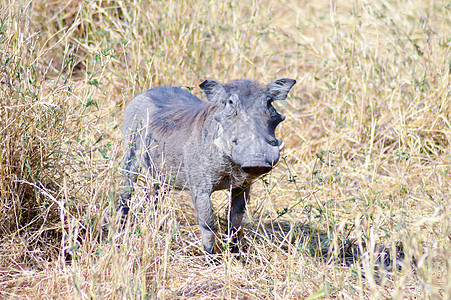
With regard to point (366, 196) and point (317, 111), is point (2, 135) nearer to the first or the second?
point (366, 196)

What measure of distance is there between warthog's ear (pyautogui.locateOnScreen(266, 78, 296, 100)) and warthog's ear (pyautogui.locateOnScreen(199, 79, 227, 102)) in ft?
0.78

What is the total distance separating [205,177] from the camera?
3.00 meters

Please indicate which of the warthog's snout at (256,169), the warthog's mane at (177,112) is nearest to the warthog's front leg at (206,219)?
the warthog's mane at (177,112)

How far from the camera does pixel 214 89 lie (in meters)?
2.98

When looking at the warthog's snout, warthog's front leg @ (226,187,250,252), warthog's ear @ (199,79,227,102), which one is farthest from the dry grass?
warthog's ear @ (199,79,227,102)

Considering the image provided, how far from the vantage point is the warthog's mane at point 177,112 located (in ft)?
10.1

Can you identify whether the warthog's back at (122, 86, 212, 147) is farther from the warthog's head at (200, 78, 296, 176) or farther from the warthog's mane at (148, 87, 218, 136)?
the warthog's head at (200, 78, 296, 176)

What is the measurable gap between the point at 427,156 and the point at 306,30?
339 centimetres

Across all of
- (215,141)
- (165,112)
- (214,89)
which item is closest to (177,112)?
(165,112)

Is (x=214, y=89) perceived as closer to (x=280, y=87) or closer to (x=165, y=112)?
(x=280, y=87)

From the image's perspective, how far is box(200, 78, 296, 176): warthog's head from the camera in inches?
101

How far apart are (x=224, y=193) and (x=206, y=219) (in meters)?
0.98

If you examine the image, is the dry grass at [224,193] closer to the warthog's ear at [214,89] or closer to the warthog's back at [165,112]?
the warthog's back at [165,112]

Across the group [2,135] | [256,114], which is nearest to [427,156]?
[256,114]
